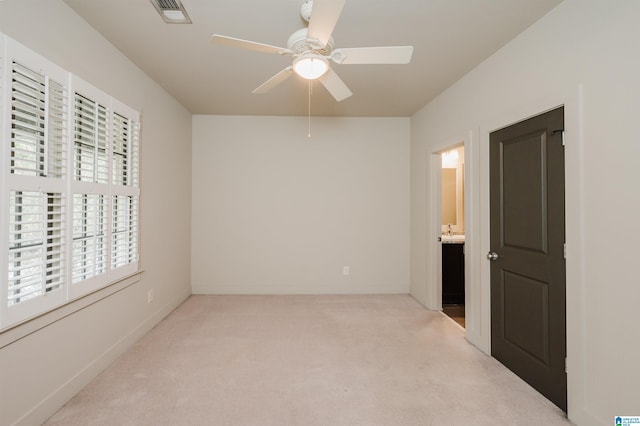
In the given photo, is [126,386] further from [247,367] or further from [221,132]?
[221,132]

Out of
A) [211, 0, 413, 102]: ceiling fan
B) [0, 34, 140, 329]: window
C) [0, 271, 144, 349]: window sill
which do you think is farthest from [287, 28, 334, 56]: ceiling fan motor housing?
[0, 271, 144, 349]: window sill

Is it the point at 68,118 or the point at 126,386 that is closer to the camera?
the point at 68,118

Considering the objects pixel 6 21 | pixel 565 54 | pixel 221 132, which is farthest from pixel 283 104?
pixel 565 54

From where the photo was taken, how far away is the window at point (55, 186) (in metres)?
1.60

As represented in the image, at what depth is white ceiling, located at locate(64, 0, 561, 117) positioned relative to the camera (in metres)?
2.04

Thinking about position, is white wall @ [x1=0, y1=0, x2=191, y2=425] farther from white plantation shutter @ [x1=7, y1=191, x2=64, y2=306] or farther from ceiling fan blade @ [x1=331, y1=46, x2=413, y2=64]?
ceiling fan blade @ [x1=331, y1=46, x2=413, y2=64]

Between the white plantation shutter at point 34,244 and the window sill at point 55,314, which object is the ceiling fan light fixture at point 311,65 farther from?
the window sill at point 55,314

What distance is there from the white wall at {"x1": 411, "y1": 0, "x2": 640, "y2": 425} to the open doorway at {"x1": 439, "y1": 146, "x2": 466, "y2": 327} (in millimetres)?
1543

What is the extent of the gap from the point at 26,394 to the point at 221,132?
141 inches

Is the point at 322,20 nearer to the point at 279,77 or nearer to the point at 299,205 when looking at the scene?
the point at 279,77

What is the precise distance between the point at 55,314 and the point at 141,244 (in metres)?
1.17

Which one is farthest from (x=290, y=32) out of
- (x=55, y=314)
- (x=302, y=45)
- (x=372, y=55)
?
(x=55, y=314)

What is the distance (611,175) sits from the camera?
1642 mm

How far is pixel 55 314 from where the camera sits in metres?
1.90
